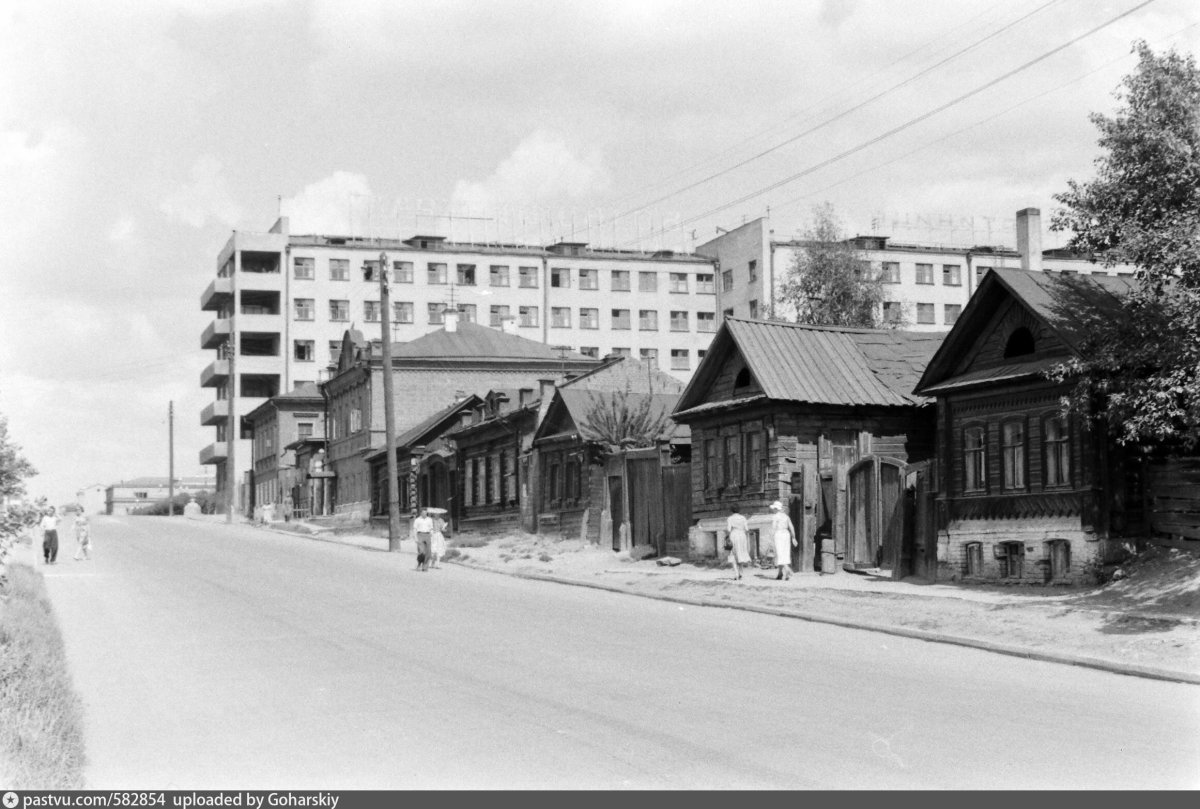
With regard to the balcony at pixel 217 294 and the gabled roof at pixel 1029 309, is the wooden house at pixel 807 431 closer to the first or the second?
the gabled roof at pixel 1029 309

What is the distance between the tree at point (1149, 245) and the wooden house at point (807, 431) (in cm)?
833

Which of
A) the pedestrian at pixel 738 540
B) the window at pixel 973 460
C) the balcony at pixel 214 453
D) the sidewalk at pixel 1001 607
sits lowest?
the sidewalk at pixel 1001 607

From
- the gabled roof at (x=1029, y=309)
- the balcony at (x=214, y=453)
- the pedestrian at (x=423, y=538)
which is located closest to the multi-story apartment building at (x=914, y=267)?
the balcony at (x=214, y=453)

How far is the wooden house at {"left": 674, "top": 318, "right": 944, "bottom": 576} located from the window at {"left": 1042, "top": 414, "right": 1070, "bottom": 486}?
14.3 feet

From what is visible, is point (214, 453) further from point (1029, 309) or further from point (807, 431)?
point (1029, 309)

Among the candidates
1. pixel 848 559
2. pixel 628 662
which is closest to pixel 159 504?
pixel 848 559

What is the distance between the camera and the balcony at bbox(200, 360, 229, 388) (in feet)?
330

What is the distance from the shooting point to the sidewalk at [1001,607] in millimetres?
16516

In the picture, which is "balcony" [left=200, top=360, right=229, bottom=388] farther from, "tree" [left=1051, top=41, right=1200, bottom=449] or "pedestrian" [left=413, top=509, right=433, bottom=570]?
"tree" [left=1051, top=41, right=1200, bottom=449]

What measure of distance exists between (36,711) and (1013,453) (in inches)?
749

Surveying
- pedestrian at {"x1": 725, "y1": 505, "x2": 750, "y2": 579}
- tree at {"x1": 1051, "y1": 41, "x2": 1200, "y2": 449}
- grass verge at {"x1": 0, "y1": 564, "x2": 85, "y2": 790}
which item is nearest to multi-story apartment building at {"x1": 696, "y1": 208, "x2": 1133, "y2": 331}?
pedestrian at {"x1": 725, "y1": 505, "x2": 750, "y2": 579}

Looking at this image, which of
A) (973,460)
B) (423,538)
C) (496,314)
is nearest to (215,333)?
(496,314)

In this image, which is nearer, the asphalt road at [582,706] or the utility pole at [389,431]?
the asphalt road at [582,706]
